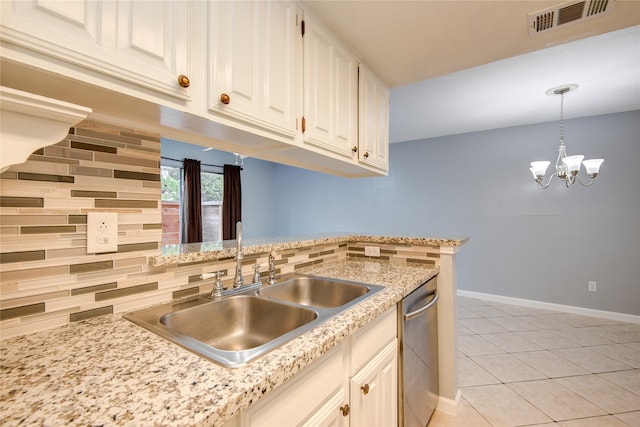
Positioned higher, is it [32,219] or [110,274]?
[32,219]

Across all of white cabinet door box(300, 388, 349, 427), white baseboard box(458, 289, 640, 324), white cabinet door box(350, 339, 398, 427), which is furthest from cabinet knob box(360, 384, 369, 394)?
white baseboard box(458, 289, 640, 324)

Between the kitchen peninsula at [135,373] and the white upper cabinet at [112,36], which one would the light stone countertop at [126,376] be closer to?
the kitchen peninsula at [135,373]

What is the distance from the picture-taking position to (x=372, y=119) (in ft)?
6.08

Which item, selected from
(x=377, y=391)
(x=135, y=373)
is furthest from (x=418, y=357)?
(x=135, y=373)

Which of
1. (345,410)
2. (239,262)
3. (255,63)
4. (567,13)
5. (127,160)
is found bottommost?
(345,410)

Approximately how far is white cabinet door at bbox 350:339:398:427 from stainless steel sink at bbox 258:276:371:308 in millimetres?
283

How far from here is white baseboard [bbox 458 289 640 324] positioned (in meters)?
3.30

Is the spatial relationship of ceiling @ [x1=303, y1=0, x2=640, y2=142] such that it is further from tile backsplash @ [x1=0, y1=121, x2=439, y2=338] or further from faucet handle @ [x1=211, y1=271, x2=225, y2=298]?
faucet handle @ [x1=211, y1=271, x2=225, y2=298]

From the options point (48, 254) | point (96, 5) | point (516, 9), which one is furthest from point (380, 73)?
point (48, 254)

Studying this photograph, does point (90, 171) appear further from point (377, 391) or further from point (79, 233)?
point (377, 391)

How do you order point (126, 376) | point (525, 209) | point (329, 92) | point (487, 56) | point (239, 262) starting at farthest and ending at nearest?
point (525, 209), point (487, 56), point (329, 92), point (239, 262), point (126, 376)

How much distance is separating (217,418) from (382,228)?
4732 mm

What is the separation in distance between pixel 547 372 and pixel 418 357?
1623mm

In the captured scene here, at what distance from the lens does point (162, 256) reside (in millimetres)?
1023
